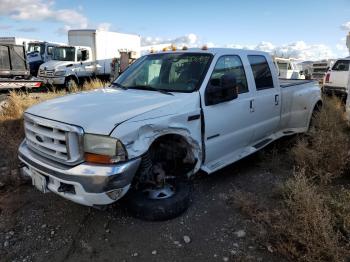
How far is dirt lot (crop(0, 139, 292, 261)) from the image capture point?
3.09 m

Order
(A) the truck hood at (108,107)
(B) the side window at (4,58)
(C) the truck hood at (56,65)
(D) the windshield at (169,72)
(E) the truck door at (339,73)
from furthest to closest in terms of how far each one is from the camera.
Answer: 1. (C) the truck hood at (56,65)
2. (E) the truck door at (339,73)
3. (B) the side window at (4,58)
4. (D) the windshield at (169,72)
5. (A) the truck hood at (108,107)

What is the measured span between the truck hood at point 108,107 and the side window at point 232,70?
0.61 meters

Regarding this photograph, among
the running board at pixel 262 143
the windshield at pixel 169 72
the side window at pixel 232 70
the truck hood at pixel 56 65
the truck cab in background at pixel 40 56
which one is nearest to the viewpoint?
the windshield at pixel 169 72

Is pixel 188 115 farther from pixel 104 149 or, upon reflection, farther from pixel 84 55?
pixel 84 55

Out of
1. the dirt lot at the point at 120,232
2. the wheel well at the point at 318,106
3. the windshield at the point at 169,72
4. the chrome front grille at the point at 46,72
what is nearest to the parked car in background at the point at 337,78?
the wheel well at the point at 318,106

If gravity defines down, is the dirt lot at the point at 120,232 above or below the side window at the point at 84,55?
below

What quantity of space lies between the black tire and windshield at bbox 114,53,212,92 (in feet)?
4.16

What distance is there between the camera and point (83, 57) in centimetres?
1836

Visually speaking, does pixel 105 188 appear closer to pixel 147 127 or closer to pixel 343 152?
pixel 147 127

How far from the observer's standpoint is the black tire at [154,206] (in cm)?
353

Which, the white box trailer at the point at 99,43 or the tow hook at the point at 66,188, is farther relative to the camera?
the white box trailer at the point at 99,43

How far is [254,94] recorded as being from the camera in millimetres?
4836

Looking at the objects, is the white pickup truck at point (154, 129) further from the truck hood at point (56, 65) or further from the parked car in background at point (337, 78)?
the truck hood at point (56, 65)

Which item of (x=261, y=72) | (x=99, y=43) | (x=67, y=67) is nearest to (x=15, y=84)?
(x=67, y=67)
